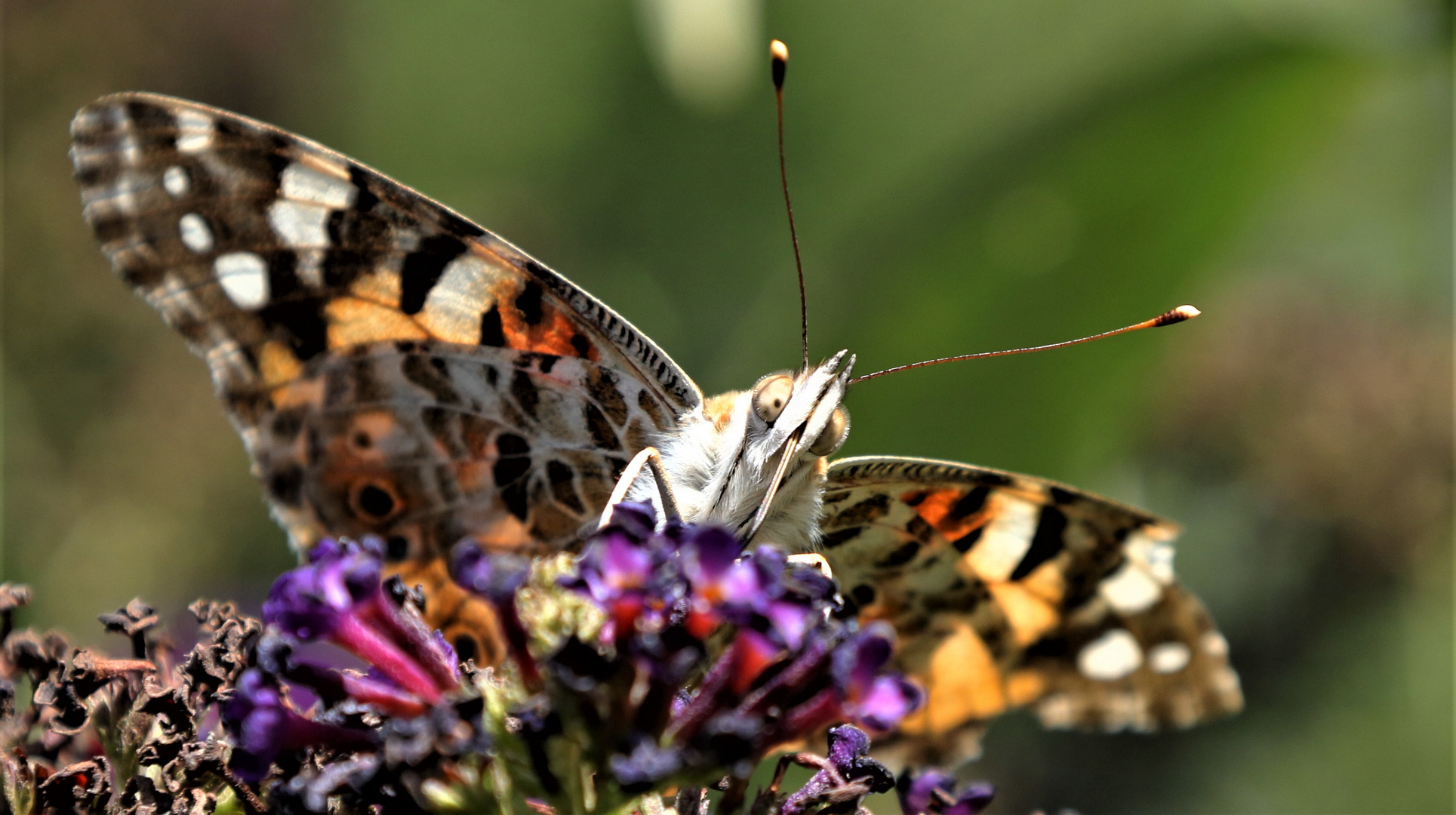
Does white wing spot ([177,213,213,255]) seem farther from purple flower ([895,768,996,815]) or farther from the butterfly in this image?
purple flower ([895,768,996,815])

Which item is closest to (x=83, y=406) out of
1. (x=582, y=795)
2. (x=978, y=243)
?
(x=978, y=243)

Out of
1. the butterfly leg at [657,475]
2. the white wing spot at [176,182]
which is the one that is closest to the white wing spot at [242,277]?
the white wing spot at [176,182]

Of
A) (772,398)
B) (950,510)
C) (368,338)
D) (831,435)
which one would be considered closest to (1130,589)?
(950,510)

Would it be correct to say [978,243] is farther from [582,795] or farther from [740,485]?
[582,795]

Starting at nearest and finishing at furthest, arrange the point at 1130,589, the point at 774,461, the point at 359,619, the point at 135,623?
1. the point at 359,619
2. the point at 135,623
3. the point at 774,461
4. the point at 1130,589

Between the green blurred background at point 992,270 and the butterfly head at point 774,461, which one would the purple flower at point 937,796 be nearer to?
the butterfly head at point 774,461

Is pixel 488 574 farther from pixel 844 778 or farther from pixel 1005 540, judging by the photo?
pixel 1005 540
